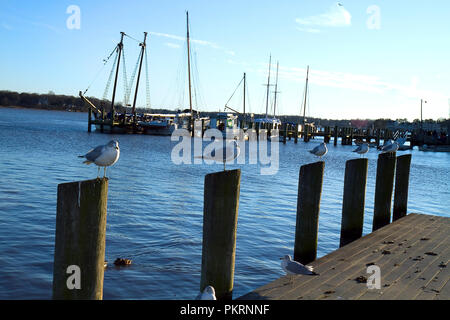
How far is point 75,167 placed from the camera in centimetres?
2559

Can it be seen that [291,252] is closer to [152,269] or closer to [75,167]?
[152,269]

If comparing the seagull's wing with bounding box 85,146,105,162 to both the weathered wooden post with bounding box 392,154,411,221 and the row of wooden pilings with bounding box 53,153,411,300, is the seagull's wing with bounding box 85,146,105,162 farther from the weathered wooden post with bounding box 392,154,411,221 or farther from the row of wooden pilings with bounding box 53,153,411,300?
the weathered wooden post with bounding box 392,154,411,221

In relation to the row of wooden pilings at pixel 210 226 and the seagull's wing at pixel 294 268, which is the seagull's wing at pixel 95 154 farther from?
the seagull's wing at pixel 294 268

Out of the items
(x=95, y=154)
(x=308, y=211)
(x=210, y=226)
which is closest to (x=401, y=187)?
(x=308, y=211)

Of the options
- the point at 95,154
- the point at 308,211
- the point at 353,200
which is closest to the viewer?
the point at 95,154

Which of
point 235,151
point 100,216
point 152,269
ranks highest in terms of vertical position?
point 235,151

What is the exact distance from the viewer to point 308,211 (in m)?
7.62

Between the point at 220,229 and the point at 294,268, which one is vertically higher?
the point at 220,229

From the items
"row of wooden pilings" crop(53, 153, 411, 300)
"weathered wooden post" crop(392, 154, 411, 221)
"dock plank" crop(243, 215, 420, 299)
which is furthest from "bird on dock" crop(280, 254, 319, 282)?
"weathered wooden post" crop(392, 154, 411, 221)

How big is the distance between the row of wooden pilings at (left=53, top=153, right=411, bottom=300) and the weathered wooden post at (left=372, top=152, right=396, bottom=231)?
1353 millimetres

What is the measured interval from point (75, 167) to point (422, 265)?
70.7 ft

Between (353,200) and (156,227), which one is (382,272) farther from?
(156,227)

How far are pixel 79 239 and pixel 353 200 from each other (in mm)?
5867
